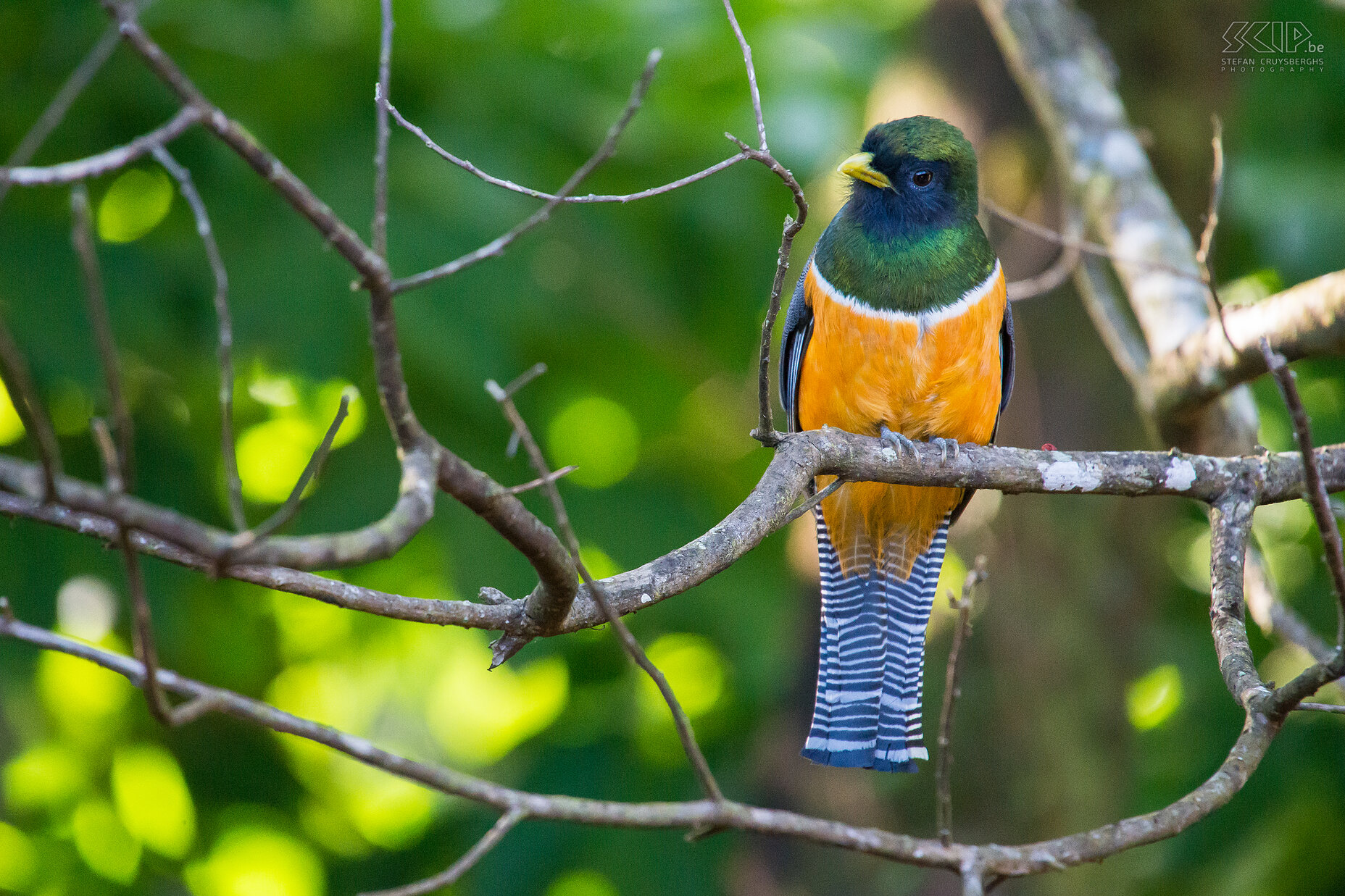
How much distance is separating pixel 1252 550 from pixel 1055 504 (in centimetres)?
172

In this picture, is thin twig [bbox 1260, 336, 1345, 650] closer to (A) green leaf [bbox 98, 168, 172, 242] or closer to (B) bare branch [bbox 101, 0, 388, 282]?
(B) bare branch [bbox 101, 0, 388, 282]

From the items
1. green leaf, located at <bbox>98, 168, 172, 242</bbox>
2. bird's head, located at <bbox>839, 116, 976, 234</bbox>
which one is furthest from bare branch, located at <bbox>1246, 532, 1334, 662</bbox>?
green leaf, located at <bbox>98, 168, 172, 242</bbox>

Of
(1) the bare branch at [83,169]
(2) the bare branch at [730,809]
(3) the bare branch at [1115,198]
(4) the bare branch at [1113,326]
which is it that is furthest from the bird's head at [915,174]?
(1) the bare branch at [83,169]

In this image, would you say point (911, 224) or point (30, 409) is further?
point (911, 224)

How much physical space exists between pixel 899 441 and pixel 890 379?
1.36 feet

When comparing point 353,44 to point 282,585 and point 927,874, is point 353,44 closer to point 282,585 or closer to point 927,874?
point 282,585

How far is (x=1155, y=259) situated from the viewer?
4598mm

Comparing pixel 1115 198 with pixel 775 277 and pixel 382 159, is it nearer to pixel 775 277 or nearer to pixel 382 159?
pixel 775 277

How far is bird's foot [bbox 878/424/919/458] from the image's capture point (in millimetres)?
3334

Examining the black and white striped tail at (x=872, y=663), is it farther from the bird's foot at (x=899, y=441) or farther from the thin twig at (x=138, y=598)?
the thin twig at (x=138, y=598)

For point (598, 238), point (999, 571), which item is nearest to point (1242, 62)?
point (999, 571)

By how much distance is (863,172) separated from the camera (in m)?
4.16

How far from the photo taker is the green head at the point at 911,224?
13.2 feet

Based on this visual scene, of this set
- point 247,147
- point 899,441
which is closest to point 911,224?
point 899,441
